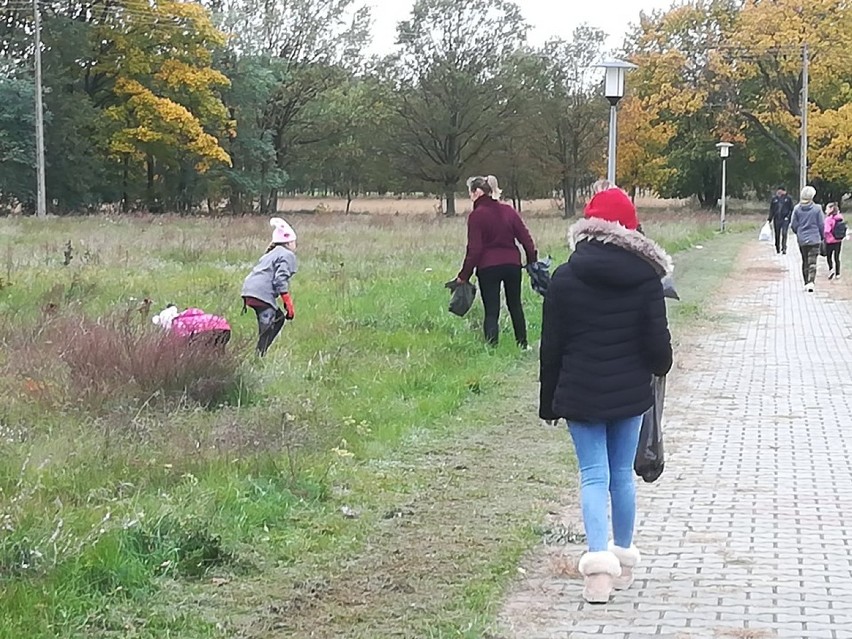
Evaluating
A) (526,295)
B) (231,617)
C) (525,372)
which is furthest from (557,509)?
(526,295)

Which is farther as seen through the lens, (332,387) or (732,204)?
(732,204)

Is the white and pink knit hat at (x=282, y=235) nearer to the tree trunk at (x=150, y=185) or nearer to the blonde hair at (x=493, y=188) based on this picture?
the blonde hair at (x=493, y=188)

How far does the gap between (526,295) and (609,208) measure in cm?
1229

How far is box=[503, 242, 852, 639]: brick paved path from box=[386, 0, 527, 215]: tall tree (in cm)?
5063

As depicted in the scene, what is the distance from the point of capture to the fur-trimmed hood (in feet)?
17.4

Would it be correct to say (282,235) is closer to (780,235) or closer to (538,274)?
(538,274)

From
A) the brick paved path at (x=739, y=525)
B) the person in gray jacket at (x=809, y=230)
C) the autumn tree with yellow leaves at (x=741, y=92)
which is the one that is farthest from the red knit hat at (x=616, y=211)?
the autumn tree with yellow leaves at (x=741, y=92)

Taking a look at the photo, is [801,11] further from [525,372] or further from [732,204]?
[525,372]

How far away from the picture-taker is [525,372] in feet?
39.4

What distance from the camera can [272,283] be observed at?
1137 centimetres

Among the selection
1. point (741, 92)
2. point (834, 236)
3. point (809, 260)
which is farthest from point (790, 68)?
point (809, 260)

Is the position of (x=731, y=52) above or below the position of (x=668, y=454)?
above

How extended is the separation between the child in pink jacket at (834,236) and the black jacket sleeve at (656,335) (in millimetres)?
19328

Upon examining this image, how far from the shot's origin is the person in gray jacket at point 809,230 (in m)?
21.4
